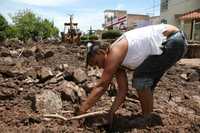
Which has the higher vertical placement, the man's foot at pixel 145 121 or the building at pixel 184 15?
the building at pixel 184 15

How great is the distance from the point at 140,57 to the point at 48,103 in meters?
1.35

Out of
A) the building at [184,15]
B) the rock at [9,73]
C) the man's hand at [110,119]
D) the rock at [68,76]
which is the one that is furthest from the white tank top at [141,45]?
the building at [184,15]

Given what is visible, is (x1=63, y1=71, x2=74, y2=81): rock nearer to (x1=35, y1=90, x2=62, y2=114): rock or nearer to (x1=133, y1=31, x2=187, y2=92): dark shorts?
(x1=35, y1=90, x2=62, y2=114): rock

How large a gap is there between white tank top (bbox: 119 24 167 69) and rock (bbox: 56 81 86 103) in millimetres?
1257

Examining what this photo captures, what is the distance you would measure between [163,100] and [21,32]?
199 feet

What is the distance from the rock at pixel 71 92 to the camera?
17.8 ft

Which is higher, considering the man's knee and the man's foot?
the man's knee

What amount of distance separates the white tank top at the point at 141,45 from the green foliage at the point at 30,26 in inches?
2343

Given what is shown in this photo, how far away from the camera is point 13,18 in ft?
234

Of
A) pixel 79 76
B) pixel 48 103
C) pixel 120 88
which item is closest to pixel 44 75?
pixel 79 76

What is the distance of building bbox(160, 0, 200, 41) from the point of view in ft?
92.8

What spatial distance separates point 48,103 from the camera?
5020 millimetres

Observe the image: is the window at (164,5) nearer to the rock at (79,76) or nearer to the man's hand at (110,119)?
the rock at (79,76)

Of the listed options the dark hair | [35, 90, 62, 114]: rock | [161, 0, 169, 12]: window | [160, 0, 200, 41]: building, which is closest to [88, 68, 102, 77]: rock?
[35, 90, 62, 114]: rock
